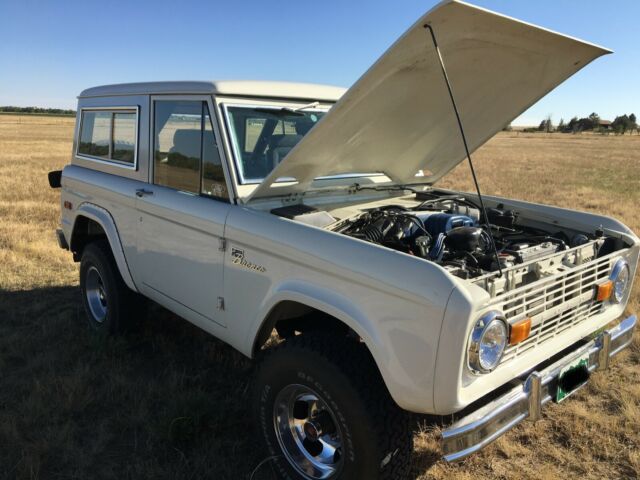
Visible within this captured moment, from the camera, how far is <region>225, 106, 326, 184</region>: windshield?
3.00 meters

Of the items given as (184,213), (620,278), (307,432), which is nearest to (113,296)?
(184,213)

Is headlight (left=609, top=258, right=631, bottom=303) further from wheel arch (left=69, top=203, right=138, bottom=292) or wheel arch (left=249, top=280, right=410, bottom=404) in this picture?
wheel arch (left=69, top=203, right=138, bottom=292)

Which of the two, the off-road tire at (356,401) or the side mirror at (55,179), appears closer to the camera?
the off-road tire at (356,401)

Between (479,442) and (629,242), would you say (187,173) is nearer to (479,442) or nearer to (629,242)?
(479,442)

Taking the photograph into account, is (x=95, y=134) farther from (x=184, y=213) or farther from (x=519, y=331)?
(x=519, y=331)

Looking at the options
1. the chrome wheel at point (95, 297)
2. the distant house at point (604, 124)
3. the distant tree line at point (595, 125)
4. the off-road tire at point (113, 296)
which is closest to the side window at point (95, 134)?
the off-road tire at point (113, 296)

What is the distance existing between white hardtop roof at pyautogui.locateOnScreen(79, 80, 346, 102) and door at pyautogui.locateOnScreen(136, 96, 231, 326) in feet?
0.22

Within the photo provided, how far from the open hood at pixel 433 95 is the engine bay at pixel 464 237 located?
42 centimetres

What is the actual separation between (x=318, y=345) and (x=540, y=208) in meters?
2.08

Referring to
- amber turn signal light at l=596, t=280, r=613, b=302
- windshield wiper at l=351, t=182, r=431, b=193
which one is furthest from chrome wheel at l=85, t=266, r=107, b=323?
amber turn signal light at l=596, t=280, r=613, b=302

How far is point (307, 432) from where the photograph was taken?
2.51 meters

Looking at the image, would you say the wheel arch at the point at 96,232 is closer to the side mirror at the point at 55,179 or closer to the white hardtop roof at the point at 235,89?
the side mirror at the point at 55,179

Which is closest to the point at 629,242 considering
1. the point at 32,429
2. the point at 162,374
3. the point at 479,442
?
the point at 479,442

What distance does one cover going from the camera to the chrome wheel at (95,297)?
4324mm
